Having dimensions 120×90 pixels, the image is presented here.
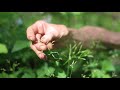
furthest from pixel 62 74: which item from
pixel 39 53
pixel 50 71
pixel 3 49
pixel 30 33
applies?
pixel 3 49

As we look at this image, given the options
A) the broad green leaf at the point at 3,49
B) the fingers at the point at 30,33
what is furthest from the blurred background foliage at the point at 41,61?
the fingers at the point at 30,33

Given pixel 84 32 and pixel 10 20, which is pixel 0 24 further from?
pixel 84 32

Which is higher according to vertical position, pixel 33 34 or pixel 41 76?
pixel 33 34

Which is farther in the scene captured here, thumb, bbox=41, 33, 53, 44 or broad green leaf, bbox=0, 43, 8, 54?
broad green leaf, bbox=0, 43, 8, 54

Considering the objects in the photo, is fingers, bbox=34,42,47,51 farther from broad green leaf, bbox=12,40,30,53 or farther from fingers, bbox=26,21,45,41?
broad green leaf, bbox=12,40,30,53

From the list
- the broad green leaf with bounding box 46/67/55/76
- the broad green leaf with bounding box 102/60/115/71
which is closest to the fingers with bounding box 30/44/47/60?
the broad green leaf with bounding box 46/67/55/76

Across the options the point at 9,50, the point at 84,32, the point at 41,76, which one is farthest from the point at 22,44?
the point at 84,32

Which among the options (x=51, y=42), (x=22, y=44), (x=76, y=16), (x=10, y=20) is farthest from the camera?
(x=76, y=16)
